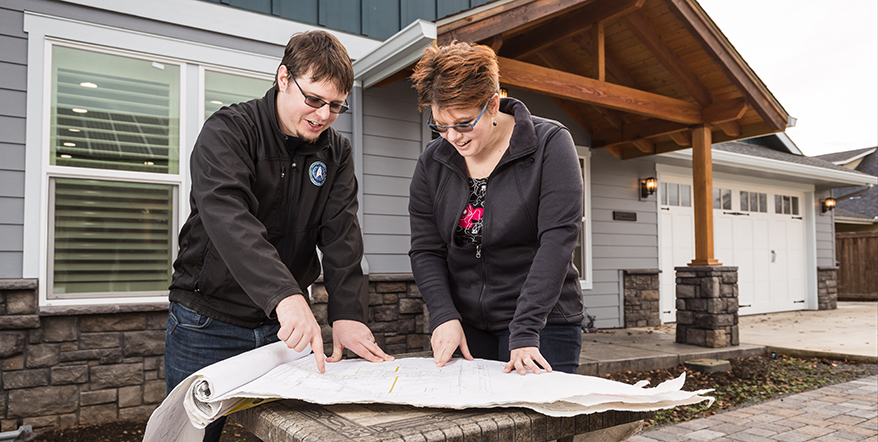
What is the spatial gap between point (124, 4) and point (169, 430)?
3.68 metres

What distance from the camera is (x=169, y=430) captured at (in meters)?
1.06

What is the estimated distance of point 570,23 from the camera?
5.50 meters

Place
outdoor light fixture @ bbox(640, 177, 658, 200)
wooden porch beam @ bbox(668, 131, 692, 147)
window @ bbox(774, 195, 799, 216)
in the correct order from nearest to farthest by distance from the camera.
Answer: wooden porch beam @ bbox(668, 131, 692, 147)
outdoor light fixture @ bbox(640, 177, 658, 200)
window @ bbox(774, 195, 799, 216)

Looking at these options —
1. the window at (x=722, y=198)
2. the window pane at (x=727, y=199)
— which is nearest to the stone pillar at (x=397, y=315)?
the window at (x=722, y=198)

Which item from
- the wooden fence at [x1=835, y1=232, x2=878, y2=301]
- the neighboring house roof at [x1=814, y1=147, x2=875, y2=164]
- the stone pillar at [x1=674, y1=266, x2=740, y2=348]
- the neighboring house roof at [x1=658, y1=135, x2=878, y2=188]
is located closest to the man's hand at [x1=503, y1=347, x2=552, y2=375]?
the stone pillar at [x1=674, y1=266, x2=740, y2=348]

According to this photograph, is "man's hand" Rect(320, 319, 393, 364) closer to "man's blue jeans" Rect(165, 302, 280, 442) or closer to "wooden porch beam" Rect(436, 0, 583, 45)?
"man's blue jeans" Rect(165, 302, 280, 442)

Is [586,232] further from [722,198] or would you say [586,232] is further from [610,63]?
[722,198]

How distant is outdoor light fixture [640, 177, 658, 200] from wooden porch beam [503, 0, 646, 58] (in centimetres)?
296

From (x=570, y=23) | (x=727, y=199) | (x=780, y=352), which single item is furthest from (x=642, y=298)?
(x=570, y=23)

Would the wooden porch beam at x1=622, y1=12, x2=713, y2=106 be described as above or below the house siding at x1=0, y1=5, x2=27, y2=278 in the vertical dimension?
above

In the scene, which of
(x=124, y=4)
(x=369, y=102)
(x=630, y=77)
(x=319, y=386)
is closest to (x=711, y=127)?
(x=630, y=77)

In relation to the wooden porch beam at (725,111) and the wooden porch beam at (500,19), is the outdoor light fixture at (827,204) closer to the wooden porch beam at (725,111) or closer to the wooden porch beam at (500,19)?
the wooden porch beam at (725,111)

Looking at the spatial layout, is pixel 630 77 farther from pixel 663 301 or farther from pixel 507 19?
pixel 663 301

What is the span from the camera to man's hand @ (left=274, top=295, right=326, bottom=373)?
1.14m
